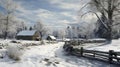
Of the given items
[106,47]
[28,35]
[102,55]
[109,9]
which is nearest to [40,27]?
[28,35]

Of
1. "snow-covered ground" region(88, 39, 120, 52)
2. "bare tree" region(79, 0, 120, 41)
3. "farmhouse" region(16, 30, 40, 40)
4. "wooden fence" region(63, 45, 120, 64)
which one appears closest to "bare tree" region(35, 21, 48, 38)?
"farmhouse" region(16, 30, 40, 40)

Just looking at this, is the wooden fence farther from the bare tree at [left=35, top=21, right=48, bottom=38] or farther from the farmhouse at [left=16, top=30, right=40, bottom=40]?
the bare tree at [left=35, top=21, right=48, bottom=38]

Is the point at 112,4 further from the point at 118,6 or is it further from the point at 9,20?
the point at 9,20

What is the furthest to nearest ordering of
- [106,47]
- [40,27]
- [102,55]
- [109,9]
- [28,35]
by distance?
[40,27], [28,35], [109,9], [106,47], [102,55]

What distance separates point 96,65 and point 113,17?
18479mm

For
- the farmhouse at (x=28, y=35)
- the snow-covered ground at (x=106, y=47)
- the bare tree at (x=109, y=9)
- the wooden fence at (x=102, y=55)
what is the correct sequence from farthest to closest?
1. the farmhouse at (x=28, y=35)
2. the bare tree at (x=109, y=9)
3. the snow-covered ground at (x=106, y=47)
4. the wooden fence at (x=102, y=55)

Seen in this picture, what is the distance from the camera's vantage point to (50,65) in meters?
11.5

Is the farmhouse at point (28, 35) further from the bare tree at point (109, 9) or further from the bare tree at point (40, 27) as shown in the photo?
the bare tree at point (109, 9)

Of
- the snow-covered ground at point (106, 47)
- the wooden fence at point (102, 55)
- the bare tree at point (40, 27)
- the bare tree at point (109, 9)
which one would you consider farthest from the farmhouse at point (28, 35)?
the wooden fence at point (102, 55)

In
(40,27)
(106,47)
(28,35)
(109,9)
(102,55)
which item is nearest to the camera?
(102,55)

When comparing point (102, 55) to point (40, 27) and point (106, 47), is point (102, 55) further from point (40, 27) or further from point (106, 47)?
point (40, 27)

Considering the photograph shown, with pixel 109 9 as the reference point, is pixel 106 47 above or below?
below

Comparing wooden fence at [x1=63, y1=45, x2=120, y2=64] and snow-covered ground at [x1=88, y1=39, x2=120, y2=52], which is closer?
wooden fence at [x1=63, y1=45, x2=120, y2=64]

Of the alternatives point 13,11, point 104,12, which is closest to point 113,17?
point 104,12
